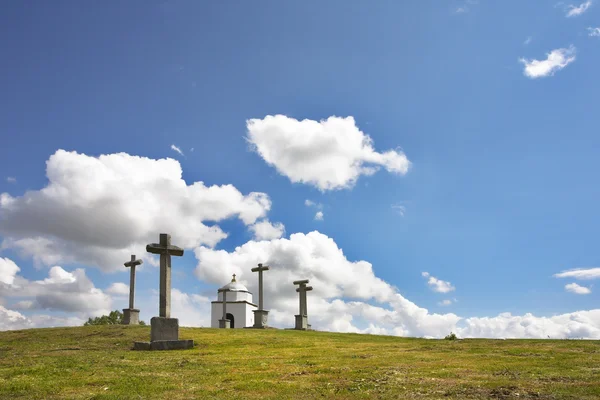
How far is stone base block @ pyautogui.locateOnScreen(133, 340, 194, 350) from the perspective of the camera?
62.7 ft

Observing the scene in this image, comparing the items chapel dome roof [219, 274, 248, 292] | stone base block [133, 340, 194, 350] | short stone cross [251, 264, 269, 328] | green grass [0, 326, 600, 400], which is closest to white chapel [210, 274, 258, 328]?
chapel dome roof [219, 274, 248, 292]

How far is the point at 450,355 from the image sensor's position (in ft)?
52.4

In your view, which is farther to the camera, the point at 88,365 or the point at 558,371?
the point at 88,365

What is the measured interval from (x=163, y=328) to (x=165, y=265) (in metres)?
2.85

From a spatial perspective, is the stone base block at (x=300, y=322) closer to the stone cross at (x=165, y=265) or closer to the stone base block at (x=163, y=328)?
the stone cross at (x=165, y=265)

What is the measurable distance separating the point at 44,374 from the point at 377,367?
331 inches

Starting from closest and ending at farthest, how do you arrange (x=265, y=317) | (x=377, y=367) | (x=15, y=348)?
(x=377, y=367), (x=15, y=348), (x=265, y=317)

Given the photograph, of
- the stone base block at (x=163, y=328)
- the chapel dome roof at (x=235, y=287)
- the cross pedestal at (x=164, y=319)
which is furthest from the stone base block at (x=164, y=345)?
the chapel dome roof at (x=235, y=287)

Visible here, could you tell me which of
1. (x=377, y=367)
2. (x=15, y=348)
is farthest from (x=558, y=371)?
(x=15, y=348)

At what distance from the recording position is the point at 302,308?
39438 millimetres

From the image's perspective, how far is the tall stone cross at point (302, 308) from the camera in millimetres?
38438

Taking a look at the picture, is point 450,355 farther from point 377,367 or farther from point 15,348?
point 15,348

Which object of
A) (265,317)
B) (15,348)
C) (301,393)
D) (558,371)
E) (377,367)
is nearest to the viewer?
(301,393)

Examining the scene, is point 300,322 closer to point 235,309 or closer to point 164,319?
point 235,309
